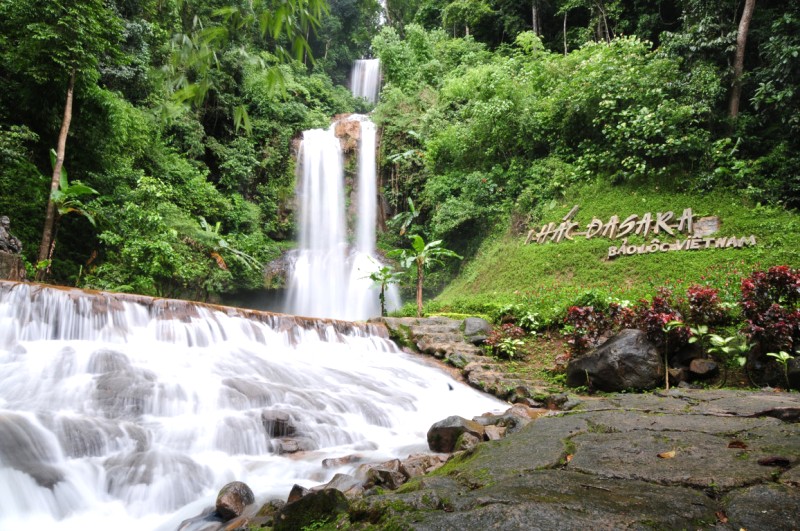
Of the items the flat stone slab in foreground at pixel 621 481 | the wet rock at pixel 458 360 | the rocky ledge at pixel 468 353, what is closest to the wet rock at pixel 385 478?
the flat stone slab in foreground at pixel 621 481

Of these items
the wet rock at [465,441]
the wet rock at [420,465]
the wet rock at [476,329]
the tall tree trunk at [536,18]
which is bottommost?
the wet rock at [420,465]

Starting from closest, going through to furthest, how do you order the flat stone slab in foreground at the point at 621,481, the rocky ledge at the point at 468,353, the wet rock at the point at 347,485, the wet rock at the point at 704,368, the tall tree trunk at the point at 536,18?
the flat stone slab in foreground at the point at 621,481 → the wet rock at the point at 347,485 → the wet rock at the point at 704,368 → the rocky ledge at the point at 468,353 → the tall tree trunk at the point at 536,18

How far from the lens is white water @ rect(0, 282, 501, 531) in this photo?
3572mm

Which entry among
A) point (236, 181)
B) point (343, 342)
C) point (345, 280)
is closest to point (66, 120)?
point (343, 342)

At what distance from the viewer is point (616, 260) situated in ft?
41.0

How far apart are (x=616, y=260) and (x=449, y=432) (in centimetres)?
978

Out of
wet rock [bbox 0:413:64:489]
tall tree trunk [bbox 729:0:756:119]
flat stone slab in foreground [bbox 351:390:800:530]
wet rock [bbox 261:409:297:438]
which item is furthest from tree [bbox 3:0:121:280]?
tall tree trunk [bbox 729:0:756:119]

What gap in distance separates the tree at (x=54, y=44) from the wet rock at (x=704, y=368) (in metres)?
13.0

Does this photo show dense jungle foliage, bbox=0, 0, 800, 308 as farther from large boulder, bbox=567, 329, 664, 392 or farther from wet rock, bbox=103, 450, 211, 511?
large boulder, bbox=567, 329, 664, 392

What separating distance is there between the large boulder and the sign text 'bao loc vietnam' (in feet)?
20.5

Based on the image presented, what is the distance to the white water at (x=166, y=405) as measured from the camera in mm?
3572

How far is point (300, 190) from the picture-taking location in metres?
23.1

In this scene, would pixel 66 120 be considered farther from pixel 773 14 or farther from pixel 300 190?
pixel 773 14

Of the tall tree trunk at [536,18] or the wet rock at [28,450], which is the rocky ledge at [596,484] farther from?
the tall tree trunk at [536,18]
